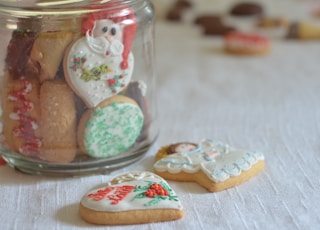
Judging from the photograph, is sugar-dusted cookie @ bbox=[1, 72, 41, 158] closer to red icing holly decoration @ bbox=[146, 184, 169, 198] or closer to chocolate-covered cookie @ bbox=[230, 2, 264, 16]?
red icing holly decoration @ bbox=[146, 184, 169, 198]

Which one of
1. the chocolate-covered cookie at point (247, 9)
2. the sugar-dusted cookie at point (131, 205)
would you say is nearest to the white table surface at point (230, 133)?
the sugar-dusted cookie at point (131, 205)

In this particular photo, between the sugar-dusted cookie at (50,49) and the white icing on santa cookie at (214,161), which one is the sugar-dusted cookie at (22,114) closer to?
the sugar-dusted cookie at (50,49)

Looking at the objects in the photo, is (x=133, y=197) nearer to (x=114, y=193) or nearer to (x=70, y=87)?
(x=114, y=193)

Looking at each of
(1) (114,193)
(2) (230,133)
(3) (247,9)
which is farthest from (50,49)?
(3) (247,9)

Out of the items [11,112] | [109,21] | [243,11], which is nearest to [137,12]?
[109,21]

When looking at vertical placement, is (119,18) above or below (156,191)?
above

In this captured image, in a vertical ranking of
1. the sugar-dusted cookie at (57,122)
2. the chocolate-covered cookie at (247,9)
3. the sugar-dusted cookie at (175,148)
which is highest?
the sugar-dusted cookie at (57,122)
